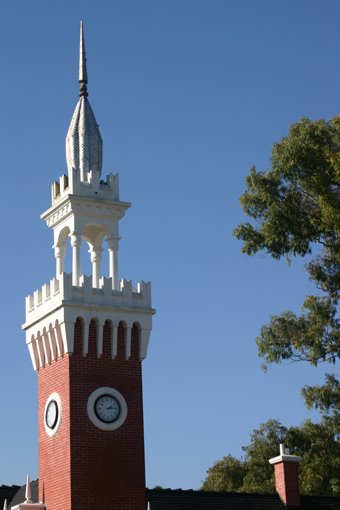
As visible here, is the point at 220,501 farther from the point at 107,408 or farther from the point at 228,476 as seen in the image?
the point at 228,476

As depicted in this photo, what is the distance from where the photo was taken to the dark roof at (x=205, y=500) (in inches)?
1540

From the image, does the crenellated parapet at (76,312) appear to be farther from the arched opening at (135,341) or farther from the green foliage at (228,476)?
the green foliage at (228,476)

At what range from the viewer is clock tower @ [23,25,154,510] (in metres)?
35.0

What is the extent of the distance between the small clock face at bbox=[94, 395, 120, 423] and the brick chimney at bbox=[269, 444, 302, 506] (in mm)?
7916

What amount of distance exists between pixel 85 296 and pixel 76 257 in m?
1.58

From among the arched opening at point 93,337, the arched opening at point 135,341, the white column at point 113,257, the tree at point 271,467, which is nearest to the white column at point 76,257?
the white column at point 113,257

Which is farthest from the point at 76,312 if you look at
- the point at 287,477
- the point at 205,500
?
the point at 287,477

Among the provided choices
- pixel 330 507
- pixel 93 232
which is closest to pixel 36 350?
pixel 93 232

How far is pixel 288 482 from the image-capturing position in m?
41.4

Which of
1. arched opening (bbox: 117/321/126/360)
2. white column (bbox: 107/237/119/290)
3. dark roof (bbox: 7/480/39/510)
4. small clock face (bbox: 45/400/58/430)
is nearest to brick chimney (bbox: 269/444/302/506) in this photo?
arched opening (bbox: 117/321/126/360)

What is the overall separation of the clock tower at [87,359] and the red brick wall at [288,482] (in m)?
7.44

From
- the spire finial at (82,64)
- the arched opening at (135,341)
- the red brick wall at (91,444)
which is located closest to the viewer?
the red brick wall at (91,444)

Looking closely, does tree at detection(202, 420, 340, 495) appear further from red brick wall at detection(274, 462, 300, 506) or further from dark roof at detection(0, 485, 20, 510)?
dark roof at detection(0, 485, 20, 510)

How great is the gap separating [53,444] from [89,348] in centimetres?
330
